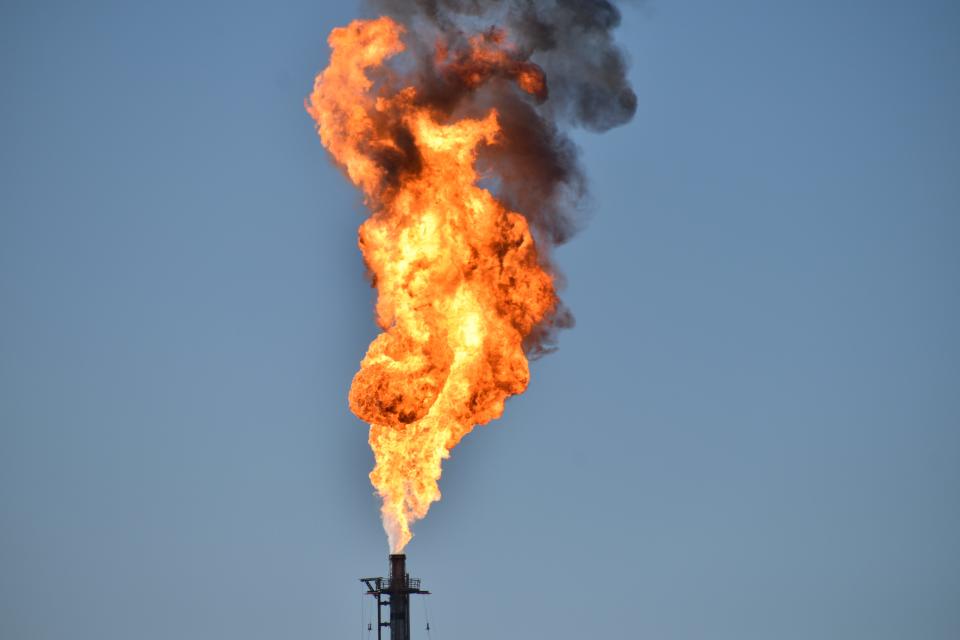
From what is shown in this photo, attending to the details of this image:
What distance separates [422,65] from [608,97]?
1103 cm

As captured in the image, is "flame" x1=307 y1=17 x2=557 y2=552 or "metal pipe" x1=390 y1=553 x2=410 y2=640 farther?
"metal pipe" x1=390 y1=553 x2=410 y2=640

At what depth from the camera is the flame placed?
134m

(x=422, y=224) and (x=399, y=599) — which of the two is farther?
(x=399, y=599)

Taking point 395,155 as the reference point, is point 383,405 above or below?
below

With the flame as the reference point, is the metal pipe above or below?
below

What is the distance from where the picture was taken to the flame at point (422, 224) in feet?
440

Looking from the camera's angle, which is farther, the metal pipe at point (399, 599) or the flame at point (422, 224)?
the metal pipe at point (399, 599)

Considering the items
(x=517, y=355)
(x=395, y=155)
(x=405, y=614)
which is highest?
(x=395, y=155)

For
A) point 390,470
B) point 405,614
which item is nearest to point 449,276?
point 390,470

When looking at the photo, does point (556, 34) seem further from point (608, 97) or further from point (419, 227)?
point (419, 227)

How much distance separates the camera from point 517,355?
137 meters

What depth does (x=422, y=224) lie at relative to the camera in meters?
135

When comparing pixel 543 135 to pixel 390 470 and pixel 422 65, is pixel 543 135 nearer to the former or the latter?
pixel 422 65

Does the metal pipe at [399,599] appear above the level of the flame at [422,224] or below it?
below
